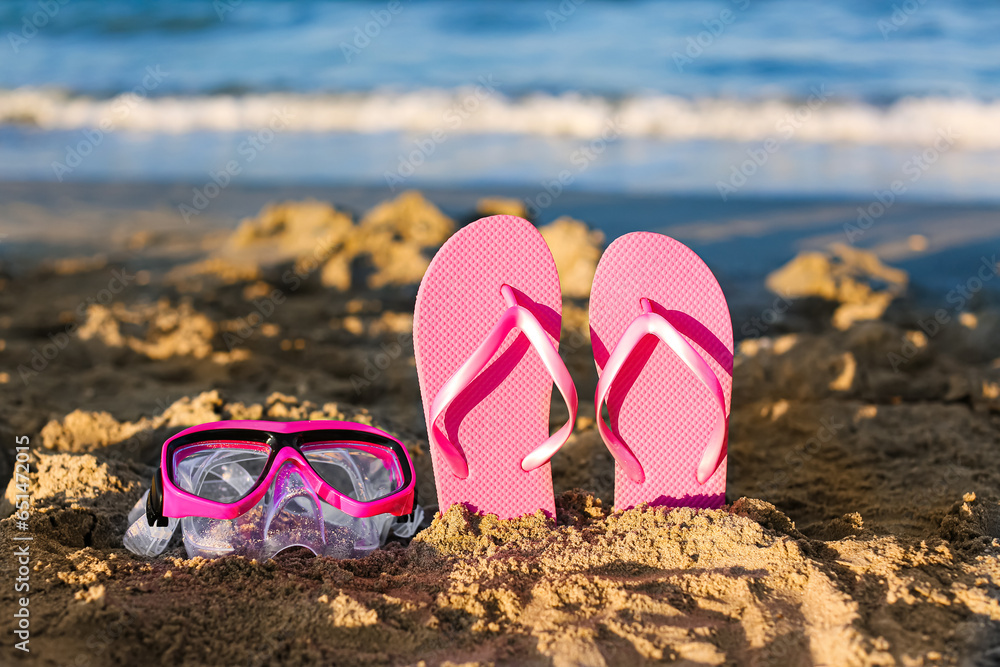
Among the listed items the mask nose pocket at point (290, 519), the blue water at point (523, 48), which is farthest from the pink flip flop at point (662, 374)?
the blue water at point (523, 48)

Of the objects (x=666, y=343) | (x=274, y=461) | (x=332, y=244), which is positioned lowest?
(x=332, y=244)

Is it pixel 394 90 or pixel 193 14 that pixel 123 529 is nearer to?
pixel 394 90

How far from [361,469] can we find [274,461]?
283 mm

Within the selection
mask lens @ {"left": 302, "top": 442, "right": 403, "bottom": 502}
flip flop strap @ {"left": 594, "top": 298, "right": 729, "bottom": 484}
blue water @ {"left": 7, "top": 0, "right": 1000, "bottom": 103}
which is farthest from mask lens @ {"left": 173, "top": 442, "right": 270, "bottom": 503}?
blue water @ {"left": 7, "top": 0, "right": 1000, "bottom": 103}

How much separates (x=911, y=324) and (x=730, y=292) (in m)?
0.91

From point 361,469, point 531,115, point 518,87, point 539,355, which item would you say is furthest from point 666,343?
point 518,87

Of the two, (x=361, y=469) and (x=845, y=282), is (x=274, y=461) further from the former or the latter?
(x=845, y=282)

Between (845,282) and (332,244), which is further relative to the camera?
(332,244)

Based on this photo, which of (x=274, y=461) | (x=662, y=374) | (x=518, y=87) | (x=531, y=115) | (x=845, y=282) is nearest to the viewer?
(x=274, y=461)

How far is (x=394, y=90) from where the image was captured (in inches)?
309

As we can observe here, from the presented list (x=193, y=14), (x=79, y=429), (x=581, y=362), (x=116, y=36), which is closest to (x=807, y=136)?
(x=581, y=362)

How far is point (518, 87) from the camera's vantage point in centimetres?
769

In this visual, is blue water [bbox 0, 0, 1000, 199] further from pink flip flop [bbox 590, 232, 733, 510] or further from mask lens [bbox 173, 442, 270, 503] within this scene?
mask lens [bbox 173, 442, 270, 503]

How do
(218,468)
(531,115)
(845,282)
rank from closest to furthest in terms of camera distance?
(218,468) < (845,282) < (531,115)
